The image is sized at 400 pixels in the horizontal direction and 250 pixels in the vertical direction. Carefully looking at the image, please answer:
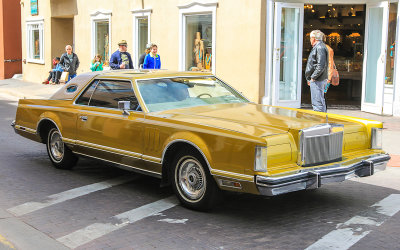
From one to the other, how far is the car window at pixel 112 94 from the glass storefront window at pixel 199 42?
9262 mm

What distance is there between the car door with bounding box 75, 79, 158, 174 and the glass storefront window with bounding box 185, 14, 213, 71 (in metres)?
9.28

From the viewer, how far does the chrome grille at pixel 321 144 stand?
5.49 meters

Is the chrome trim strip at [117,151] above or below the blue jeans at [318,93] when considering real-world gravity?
below

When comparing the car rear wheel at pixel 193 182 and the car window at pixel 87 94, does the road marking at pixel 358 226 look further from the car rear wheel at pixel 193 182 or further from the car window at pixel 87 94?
the car window at pixel 87 94

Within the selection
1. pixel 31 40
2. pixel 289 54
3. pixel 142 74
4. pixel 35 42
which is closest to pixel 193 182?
pixel 142 74

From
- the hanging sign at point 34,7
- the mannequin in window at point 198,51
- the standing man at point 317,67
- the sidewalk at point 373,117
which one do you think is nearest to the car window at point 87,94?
the sidewalk at point 373,117

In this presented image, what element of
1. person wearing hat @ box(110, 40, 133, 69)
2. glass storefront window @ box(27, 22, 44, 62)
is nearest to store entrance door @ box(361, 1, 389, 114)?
person wearing hat @ box(110, 40, 133, 69)

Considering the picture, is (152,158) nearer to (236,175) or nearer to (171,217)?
(171,217)

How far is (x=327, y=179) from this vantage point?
5.46 metres

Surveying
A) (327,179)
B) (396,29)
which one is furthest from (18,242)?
(396,29)

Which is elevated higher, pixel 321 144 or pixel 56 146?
pixel 321 144

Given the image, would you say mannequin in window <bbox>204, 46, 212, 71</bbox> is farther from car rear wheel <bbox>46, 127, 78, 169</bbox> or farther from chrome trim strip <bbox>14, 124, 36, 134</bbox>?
car rear wheel <bbox>46, 127, 78, 169</bbox>

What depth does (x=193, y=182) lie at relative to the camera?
19.3ft

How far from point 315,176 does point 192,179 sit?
4.44ft
